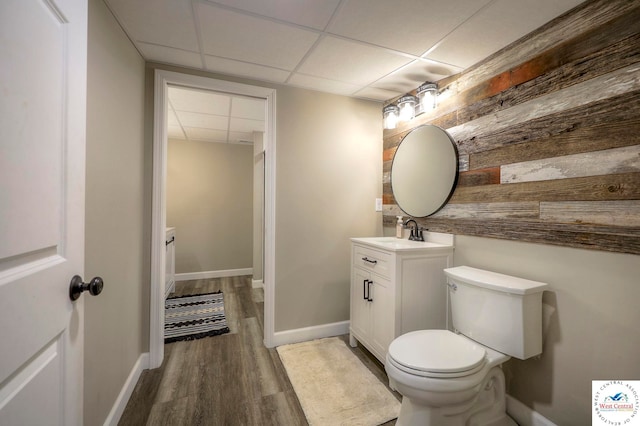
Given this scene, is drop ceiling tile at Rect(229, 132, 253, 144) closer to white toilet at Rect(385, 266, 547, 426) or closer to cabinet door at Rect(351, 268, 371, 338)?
cabinet door at Rect(351, 268, 371, 338)

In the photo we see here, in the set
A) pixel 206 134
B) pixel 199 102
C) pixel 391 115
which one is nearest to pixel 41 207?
pixel 391 115

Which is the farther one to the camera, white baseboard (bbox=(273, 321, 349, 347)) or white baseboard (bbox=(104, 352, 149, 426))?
white baseboard (bbox=(273, 321, 349, 347))

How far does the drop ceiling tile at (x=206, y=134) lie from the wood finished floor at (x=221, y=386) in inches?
104

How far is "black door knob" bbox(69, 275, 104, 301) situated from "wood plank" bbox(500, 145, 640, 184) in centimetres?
195

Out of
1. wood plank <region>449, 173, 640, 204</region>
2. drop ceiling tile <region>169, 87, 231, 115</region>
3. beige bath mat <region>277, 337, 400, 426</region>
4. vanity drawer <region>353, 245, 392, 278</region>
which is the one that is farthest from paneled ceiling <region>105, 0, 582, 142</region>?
beige bath mat <region>277, 337, 400, 426</region>

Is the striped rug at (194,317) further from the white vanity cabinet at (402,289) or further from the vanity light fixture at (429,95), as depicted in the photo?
the vanity light fixture at (429,95)

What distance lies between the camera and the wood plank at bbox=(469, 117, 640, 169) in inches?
45.5

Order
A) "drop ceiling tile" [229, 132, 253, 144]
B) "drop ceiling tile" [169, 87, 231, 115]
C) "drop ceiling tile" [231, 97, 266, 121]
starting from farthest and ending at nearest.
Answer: "drop ceiling tile" [229, 132, 253, 144] < "drop ceiling tile" [231, 97, 266, 121] < "drop ceiling tile" [169, 87, 231, 115]

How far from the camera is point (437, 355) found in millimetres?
1310

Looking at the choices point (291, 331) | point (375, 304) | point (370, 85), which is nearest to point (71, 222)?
point (375, 304)

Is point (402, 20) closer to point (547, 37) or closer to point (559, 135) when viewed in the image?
point (547, 37)

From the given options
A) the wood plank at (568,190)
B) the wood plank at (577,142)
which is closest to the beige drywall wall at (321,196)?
the wood plank at (568,190)

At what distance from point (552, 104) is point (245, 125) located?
3099 mm

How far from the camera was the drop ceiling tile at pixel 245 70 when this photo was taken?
194 cm
